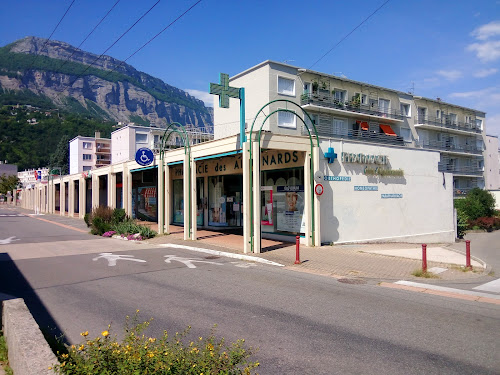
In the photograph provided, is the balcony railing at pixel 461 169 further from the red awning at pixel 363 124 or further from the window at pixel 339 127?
the window at pixel 339 127

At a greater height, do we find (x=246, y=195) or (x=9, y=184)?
(x=9, y=184)

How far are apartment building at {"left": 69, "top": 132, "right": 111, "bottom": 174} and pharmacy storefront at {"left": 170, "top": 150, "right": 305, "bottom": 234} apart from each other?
273 ft

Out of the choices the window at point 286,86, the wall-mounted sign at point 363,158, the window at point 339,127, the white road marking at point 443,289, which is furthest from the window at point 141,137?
the white road marking at point 443,289

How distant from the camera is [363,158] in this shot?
16922mm

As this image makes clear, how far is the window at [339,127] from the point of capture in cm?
3925

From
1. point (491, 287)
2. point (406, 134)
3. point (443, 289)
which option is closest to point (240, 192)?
point (443, 289)

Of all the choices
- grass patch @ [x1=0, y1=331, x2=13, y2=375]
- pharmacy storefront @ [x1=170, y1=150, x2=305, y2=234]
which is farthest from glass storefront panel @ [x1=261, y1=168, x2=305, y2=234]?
grass patch @ [x1=0, y1=331, x2=13, y2=375]

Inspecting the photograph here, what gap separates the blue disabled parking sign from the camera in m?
20.8

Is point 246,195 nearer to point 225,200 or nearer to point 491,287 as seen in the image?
point 491,287

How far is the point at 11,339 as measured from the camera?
13.5ft

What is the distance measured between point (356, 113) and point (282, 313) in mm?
35148

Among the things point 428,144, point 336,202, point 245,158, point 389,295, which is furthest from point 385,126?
point 389,295

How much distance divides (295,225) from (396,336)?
34.7 ft

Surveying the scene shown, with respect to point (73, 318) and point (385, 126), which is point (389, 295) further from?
point (385, 126)
